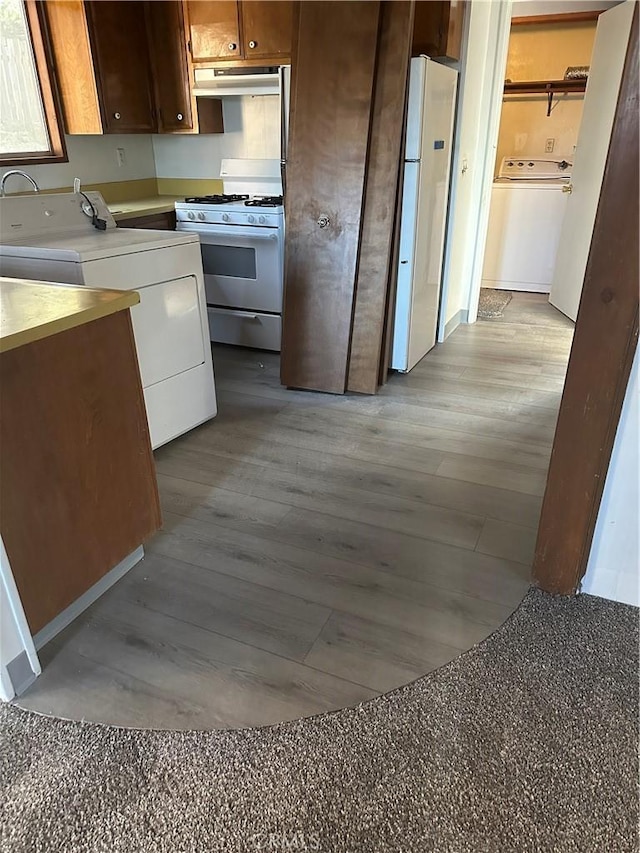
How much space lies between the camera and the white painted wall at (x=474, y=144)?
11.5 feet

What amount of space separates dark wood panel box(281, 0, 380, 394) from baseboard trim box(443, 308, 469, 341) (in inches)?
50.9

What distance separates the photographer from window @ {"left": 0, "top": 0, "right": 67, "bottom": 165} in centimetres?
332

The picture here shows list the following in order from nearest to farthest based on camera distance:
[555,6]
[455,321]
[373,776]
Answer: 1. [373,776]
2. [455,321]
3. [555,6]

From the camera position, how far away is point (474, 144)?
3.92 m

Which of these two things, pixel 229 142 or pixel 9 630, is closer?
pixel 9 630

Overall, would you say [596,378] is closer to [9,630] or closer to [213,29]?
[9,630]

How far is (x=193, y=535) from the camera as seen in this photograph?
2.12 metres

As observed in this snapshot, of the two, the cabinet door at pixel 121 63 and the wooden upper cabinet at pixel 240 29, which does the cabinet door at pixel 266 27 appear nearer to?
the wooden upper cabinet at pixel 240 29

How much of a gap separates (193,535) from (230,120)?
10.6ft

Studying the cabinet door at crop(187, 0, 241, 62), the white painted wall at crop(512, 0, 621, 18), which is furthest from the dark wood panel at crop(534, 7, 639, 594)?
the white painted wall at crop(512, 0, 621, 18)

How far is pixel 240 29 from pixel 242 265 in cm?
138

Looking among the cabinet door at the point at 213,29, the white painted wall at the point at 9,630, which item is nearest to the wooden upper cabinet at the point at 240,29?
the cabinet door at the point at 213,29

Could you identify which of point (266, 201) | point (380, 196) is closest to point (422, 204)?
point (380, 196)

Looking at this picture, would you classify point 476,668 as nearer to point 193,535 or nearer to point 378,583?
point 378,583
